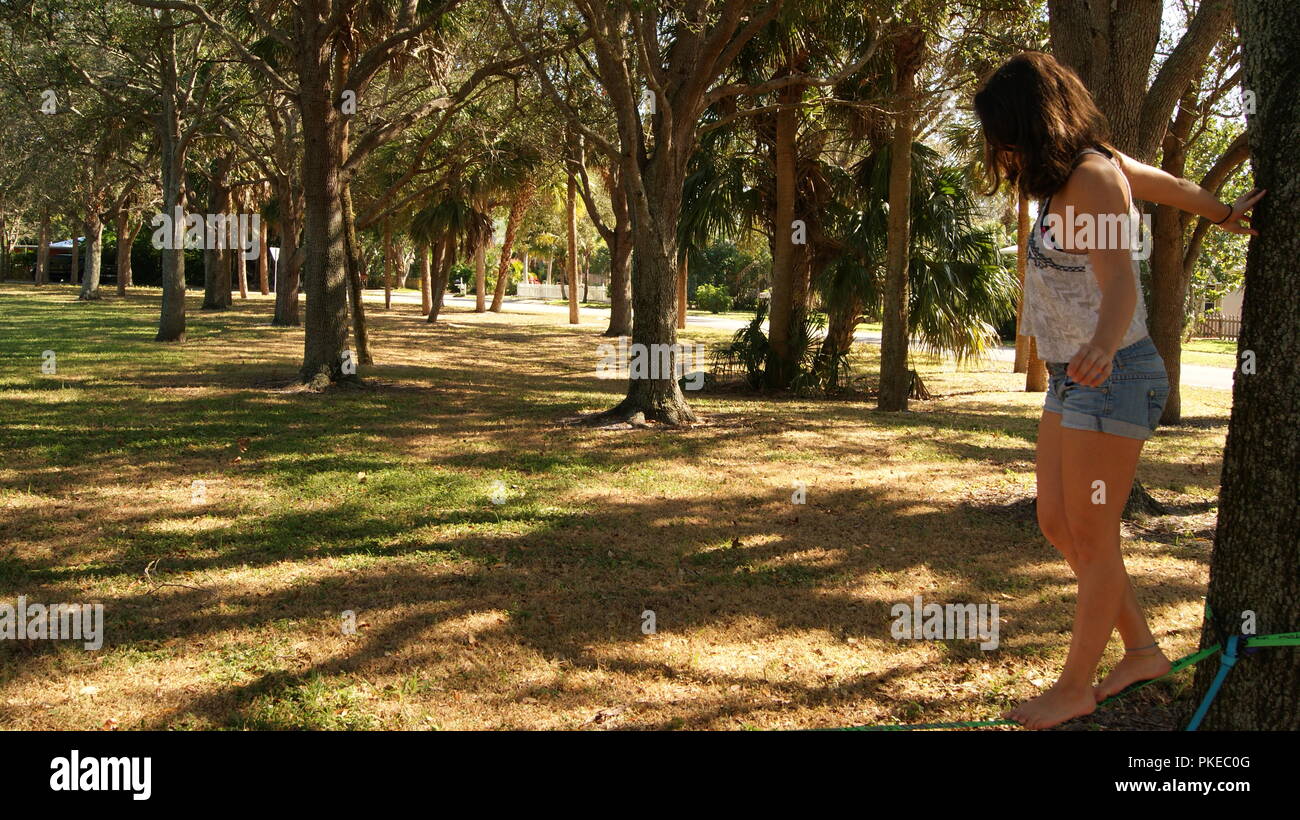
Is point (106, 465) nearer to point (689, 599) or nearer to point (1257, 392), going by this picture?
point (689, 599)

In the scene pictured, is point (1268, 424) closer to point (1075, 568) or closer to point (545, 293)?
point (1075, 568)

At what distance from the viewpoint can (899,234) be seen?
11.8 m

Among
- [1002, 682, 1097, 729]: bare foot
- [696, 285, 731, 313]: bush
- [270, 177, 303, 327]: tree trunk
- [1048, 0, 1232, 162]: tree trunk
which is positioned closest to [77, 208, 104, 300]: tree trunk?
[270, 177, 303, 327]: tree trunk

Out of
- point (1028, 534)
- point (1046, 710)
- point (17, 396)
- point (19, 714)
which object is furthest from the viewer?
point (17, 396)

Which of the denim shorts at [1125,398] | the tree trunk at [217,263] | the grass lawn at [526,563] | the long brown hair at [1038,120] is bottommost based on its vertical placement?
the grass lawn at [526,563]

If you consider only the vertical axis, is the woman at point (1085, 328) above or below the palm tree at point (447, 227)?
below

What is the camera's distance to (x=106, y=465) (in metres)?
7.79

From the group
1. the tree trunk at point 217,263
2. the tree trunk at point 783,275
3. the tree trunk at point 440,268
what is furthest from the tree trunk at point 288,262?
the tree trunk at point 783,275

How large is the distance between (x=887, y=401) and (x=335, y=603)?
926 centimetres

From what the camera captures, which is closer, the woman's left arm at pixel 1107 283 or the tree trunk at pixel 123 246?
the woman's left arm at pixel 1107 283

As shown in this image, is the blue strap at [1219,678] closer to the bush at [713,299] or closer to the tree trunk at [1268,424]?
the tree trunk at [1268,424]

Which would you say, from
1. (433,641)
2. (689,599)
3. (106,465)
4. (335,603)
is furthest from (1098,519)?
(106,465)

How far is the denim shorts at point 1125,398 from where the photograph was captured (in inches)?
114

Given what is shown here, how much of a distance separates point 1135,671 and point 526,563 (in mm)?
3335
